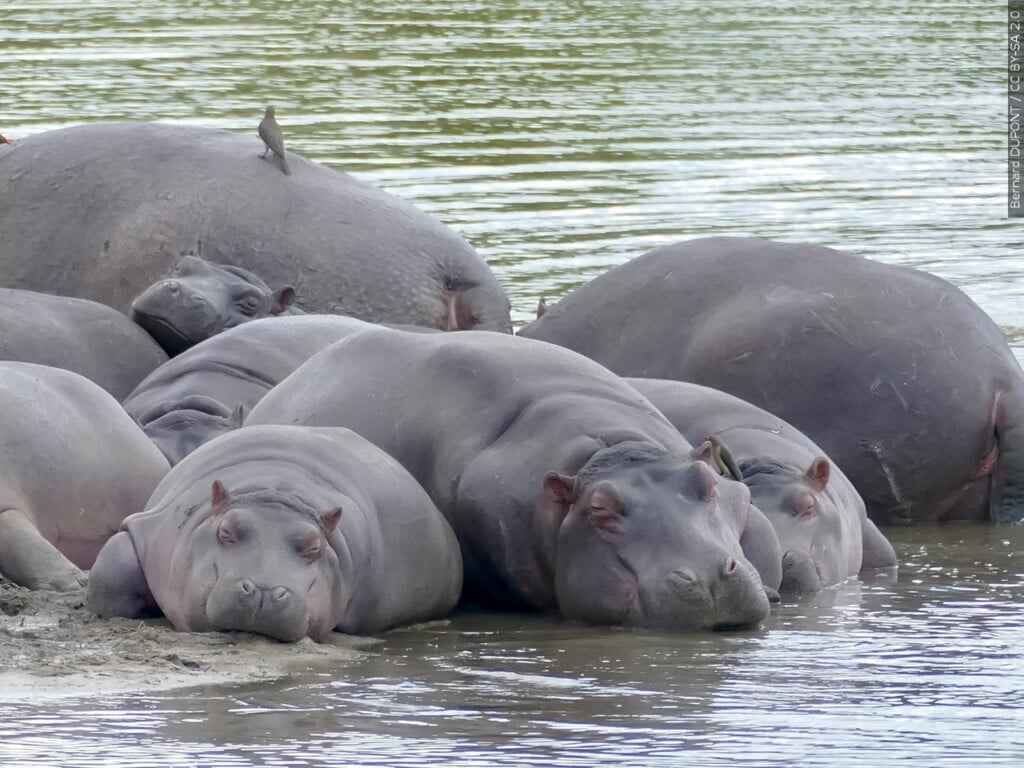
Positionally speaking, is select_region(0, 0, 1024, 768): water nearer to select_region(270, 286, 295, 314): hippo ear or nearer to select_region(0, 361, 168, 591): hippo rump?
select_region(0, 361, 168, 591): hippo rump

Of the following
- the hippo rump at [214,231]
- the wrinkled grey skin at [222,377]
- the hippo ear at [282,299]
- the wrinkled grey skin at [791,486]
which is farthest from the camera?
the hippo rump at [214,231]

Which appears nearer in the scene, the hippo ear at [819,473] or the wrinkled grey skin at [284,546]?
the wrinkled grey skin at [284,546]

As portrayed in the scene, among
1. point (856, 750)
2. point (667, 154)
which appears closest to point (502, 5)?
point (667, 154)

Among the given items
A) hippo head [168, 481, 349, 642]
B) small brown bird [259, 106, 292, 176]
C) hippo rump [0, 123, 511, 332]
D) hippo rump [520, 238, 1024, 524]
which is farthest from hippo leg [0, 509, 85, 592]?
small brown bird [259, 106, 292, 176]

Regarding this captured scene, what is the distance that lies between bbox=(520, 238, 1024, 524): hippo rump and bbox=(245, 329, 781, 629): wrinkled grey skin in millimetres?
1328

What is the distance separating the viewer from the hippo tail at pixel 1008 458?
8102 millimetres

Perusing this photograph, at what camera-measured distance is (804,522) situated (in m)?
6.80

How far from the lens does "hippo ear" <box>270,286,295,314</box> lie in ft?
31.0

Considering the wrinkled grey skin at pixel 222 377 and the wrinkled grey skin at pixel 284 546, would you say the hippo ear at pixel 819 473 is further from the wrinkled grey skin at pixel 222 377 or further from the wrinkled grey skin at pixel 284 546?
the wrinkled grey skin at pixel 222 377

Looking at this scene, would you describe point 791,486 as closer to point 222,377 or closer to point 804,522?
point 804,522

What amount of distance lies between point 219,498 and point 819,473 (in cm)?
196

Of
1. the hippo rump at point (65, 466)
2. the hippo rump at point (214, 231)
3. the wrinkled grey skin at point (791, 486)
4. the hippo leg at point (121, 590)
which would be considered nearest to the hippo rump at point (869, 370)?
the wrinkled grey skin at point (791, 486)

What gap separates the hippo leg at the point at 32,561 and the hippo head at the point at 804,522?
1.94 meters

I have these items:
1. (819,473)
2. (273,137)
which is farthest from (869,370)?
Answer: (273,137)
